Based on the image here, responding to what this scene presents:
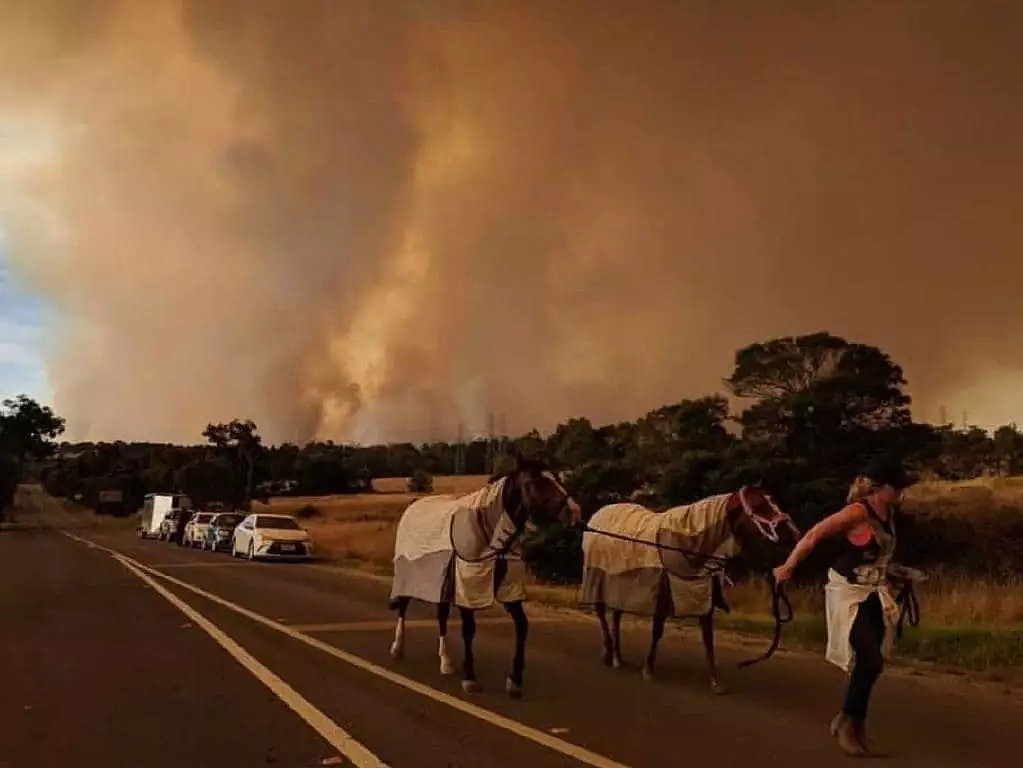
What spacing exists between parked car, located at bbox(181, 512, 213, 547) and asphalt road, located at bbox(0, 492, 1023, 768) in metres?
30.2

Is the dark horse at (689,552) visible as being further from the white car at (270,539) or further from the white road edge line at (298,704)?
the white car at (270,539)

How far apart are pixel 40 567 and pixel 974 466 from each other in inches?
2759

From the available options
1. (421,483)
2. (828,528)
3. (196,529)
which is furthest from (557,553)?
(421,483)

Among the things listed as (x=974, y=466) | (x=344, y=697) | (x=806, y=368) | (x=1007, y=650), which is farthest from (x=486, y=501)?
(x=974, y=466)

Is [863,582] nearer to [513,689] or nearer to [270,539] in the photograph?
[513,689]

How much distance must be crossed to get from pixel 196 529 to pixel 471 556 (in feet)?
128

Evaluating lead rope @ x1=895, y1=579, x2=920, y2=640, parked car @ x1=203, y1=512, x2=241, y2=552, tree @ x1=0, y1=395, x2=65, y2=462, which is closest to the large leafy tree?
tree @ x1=0, y1=395, x2=65, y2=462

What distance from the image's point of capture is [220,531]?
41.5 metres

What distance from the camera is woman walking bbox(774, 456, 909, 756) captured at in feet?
21.9

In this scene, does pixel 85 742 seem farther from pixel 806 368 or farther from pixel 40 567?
pixel 806 368

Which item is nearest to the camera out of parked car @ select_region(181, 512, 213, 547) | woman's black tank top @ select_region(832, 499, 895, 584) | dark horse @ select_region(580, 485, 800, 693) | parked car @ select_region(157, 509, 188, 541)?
woman's black tank top @ select_region(832, 499, 895, 584)

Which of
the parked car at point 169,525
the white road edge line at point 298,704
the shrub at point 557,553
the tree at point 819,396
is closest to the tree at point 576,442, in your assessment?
the tree at point 819,396

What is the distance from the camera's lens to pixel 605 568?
1104 cm

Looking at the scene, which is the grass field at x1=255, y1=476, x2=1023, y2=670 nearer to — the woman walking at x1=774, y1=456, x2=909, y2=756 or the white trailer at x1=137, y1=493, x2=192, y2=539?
the woman walking at x1=774, y1=456, x2=909, y2=756
